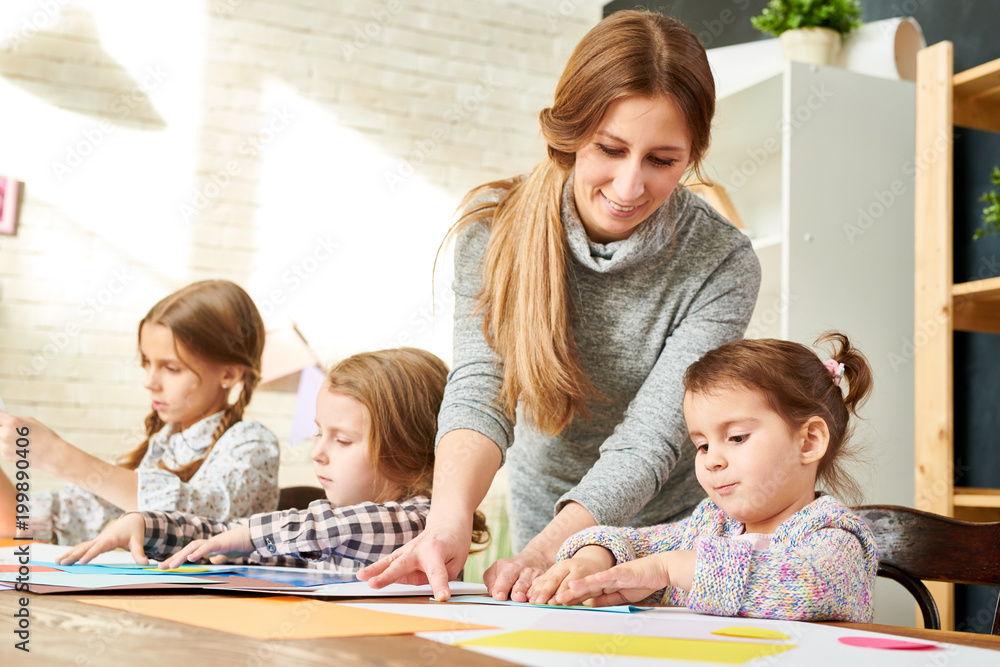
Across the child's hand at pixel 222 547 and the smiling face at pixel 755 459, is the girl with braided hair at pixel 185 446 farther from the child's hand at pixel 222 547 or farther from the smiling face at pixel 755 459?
the smiling face at pixel 755 459

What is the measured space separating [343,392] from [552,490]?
0.35 m

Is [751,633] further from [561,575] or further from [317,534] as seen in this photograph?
[317,534]

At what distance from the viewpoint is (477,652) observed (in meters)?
0.47

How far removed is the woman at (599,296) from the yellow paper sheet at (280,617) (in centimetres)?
28

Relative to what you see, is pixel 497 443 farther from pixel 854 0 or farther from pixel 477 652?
pixel 854 0

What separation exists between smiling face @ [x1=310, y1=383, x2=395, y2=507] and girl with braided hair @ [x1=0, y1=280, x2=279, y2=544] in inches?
8.8

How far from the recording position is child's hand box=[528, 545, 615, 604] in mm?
751

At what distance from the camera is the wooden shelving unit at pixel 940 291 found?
182 centimetres

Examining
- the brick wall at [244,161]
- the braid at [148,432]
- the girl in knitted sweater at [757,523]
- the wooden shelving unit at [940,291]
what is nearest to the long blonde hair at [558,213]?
the girl in knitted sweater at [757,523]

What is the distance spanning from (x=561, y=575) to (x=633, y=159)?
495 mm

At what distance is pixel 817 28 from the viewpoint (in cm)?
220

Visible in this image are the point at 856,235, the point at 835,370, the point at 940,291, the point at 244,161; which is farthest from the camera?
the point at 244,161

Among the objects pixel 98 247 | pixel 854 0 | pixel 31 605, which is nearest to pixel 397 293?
pixel 98 247

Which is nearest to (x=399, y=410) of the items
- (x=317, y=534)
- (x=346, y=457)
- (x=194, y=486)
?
(x=346, y=457)
